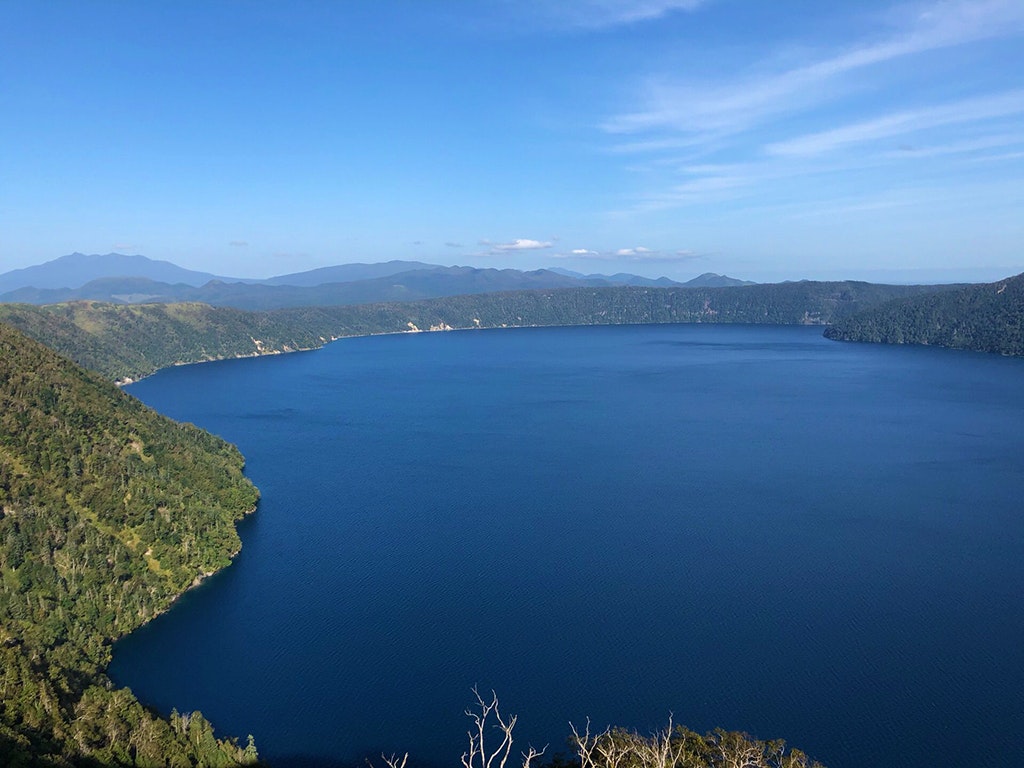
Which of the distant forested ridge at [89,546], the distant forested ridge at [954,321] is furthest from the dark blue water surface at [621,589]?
the distant forested ridge at [954,321]

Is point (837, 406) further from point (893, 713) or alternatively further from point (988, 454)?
point (893, 713)

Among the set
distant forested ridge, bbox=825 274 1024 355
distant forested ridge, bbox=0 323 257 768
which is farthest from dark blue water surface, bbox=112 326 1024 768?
distant forested ridge, bbox=825 274 1024 355

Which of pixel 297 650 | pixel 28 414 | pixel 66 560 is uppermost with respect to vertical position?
pixel 28 414

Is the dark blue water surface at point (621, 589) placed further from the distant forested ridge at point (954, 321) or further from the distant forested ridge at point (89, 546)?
the distant forested ridge at point (954, 321)

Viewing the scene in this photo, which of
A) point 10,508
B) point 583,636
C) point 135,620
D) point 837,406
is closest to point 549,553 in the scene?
point 583,636

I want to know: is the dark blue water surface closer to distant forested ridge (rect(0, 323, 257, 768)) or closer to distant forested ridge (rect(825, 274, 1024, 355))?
distant forested ridge (rect(0, 323, 257, 768))

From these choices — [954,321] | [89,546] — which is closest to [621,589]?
[89,546]

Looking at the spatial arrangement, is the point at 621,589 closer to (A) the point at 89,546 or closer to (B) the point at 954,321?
(A) the point at 89,546
